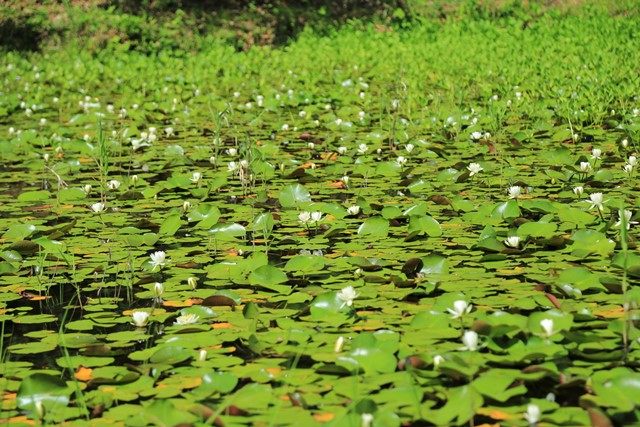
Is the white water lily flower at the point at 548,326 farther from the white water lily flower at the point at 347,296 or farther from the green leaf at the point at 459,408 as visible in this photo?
the white water lily flower at the point at 347,296

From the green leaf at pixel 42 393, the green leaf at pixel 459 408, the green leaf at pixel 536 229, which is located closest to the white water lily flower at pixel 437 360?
the green leaf at pixel 459 408

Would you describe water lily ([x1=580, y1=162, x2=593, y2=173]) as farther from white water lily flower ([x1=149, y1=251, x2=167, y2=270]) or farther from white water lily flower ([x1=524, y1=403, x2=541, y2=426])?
white water lily flower ([x1=524, y1=403, x2=541, y2=426])

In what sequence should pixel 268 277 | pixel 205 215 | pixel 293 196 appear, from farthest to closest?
pixel 293 196, pixel 205 215, pixel 268 277

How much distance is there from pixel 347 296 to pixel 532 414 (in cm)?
96

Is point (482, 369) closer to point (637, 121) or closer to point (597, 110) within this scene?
point (637, 121)

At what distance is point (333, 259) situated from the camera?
3930 mm

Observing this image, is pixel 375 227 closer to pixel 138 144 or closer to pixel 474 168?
pixel 474 168

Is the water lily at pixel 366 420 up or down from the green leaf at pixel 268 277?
up

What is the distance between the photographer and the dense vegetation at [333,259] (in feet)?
8.61

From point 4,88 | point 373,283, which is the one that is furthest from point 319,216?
point 4,88

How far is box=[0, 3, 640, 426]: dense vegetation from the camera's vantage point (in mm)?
2625

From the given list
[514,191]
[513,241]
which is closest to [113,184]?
[514,191]

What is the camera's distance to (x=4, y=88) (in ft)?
31.9

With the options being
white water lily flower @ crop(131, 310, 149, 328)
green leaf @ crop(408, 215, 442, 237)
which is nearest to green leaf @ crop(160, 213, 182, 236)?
green leaf @ crop(408, 215, 442, 237)
